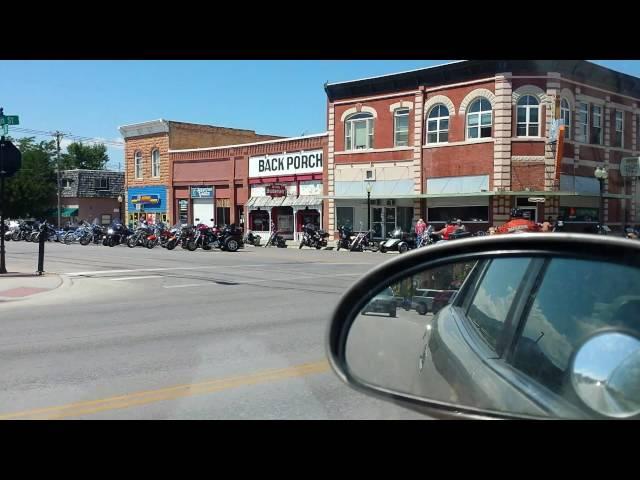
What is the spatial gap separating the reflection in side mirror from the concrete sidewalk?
12.3m

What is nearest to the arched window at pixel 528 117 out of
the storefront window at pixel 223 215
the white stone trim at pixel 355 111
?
the white stone trim at pixel 355 111

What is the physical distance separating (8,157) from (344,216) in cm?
2170

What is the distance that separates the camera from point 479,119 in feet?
100.0

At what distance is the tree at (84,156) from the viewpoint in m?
91.9

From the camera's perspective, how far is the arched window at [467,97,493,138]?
99.0 feet

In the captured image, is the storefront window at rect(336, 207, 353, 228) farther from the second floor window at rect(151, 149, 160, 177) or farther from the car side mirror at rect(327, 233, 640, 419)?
the car side mirror at rect(327, 233, 640, 419)

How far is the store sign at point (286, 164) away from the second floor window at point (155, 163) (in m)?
10.5

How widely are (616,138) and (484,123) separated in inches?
251

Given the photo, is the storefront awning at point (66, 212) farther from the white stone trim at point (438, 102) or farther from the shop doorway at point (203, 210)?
the white stone trim at point (438, 102)
